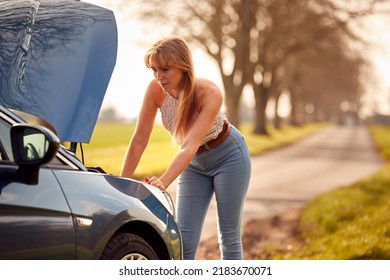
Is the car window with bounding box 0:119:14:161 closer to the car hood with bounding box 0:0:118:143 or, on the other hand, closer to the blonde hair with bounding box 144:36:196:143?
the car hood with bounding box 0:0:118:143

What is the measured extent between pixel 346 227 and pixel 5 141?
6.68m

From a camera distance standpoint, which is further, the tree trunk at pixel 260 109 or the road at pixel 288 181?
the tree trunk at pixel 260 109

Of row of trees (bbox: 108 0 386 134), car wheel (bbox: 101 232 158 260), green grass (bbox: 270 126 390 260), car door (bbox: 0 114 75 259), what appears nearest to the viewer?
car door (bbox: 0 114 75 259)

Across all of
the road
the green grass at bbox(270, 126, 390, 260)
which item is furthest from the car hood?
the road

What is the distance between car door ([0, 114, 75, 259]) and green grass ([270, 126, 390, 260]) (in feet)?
14.3

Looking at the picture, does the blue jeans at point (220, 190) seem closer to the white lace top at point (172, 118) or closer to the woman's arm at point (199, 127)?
the white lace top at point (172, 118)

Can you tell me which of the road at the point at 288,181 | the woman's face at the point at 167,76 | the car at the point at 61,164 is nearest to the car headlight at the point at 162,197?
the car at the point at 61,164

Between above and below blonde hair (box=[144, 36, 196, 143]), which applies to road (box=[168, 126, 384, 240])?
below

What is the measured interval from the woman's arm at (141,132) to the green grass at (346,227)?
127 inches

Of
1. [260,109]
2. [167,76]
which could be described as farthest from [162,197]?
[260,109]

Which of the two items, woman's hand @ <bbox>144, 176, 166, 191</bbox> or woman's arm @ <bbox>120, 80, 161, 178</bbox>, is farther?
woman's arm @ <bbox>120, 80, 161, 178</bbox>

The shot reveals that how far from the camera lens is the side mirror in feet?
11.0

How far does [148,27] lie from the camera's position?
34.0 m

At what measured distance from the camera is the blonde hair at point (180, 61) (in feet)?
14.0
